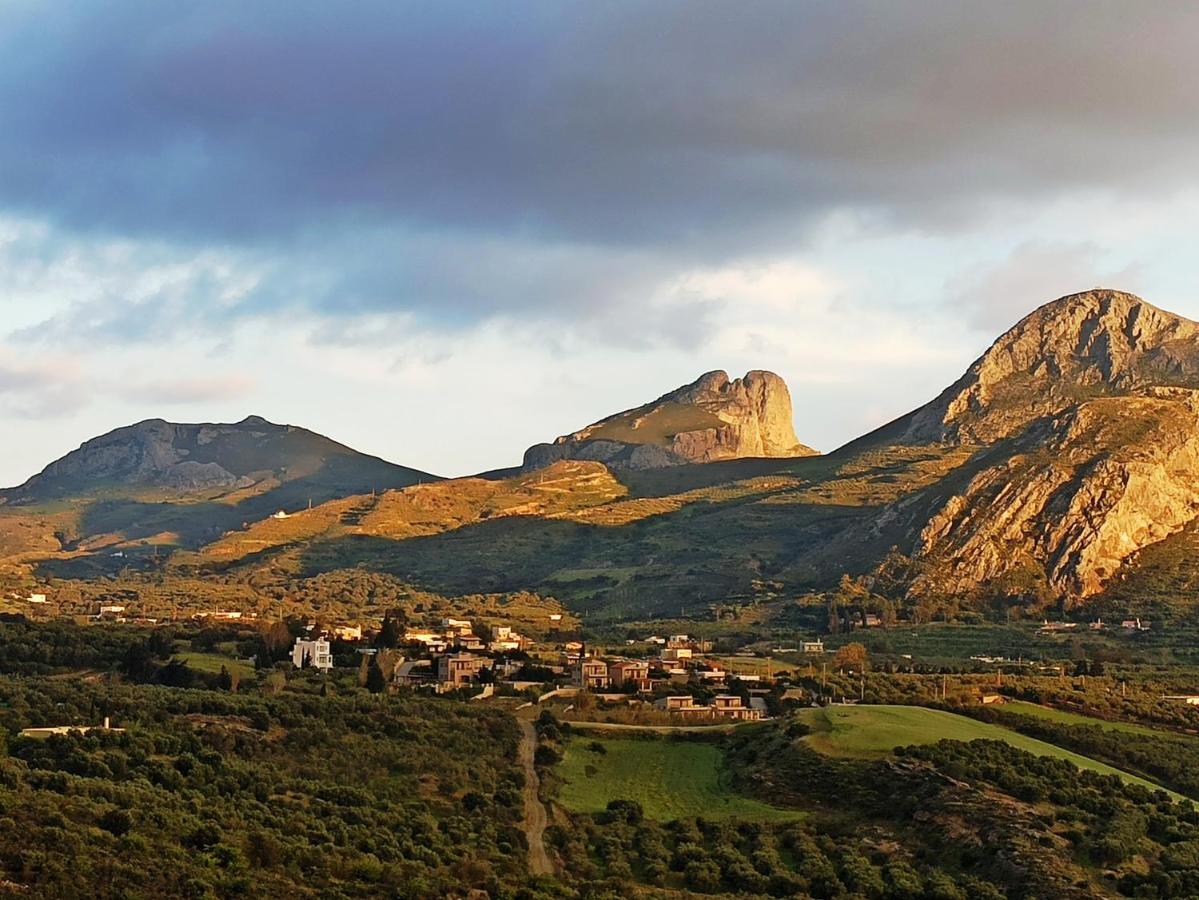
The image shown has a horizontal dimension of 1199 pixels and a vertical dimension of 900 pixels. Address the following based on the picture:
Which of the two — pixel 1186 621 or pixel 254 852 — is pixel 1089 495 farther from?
pixel 254 852

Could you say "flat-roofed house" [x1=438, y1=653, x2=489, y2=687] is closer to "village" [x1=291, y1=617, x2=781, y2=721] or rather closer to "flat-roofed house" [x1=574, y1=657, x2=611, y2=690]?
"village" [x1=291, y1=617, x2=781, y2=721]

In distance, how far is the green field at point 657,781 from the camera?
6184 centimetres

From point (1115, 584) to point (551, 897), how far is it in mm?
154059

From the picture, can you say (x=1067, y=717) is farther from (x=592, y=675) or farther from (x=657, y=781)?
(x=657, y=781)

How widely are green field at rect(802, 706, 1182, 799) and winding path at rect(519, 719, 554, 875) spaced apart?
505 inches

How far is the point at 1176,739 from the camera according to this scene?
284ft

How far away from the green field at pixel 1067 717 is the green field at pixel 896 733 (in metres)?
8.61

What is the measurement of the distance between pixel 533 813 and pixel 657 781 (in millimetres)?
12012

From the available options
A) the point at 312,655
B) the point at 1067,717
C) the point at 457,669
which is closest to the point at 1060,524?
the point at 1067,717

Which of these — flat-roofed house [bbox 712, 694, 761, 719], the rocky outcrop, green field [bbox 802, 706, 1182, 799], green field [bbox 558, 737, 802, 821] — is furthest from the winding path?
the rocky outcrop

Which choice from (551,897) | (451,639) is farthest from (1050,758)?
(451,639)

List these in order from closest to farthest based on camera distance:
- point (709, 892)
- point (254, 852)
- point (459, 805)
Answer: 1. point (254, 852)
2. point (709, 892)
3. point (459, 805)

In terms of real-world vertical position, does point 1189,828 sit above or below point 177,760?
below

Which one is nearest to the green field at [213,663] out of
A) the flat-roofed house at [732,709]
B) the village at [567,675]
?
the village at [567,675]
